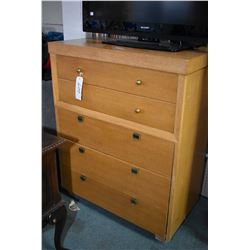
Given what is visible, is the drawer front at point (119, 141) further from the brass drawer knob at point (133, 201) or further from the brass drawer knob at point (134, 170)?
the brass drawer knob at point (133, 201)

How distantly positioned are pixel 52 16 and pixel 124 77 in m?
1.42

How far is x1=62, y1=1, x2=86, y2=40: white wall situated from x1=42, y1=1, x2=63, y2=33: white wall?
293 mm

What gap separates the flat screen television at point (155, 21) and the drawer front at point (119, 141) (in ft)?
1.46

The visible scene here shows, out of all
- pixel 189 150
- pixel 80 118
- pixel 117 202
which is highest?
pixel 80 118

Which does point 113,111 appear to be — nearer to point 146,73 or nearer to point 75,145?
point 146,73

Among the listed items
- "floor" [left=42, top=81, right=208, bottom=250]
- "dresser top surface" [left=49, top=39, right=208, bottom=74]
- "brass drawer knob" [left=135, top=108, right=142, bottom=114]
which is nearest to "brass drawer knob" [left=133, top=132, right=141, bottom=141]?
"brass drawer knob" [left=135, top=108, right=142, bottom=114]

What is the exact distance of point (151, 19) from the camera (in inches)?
52.5

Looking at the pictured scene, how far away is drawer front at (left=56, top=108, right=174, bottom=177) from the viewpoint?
1283 millimetres

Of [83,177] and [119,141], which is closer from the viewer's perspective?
[119,141]

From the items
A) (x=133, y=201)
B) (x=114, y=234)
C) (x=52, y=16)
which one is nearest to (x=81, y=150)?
(x=133, y=201)

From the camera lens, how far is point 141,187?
142 centimetres

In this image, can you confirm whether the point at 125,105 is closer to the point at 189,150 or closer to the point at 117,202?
the point at 189,150

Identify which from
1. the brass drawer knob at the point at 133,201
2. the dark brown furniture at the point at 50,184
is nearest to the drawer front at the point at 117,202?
the brass drawer knob at the point at 133,201
